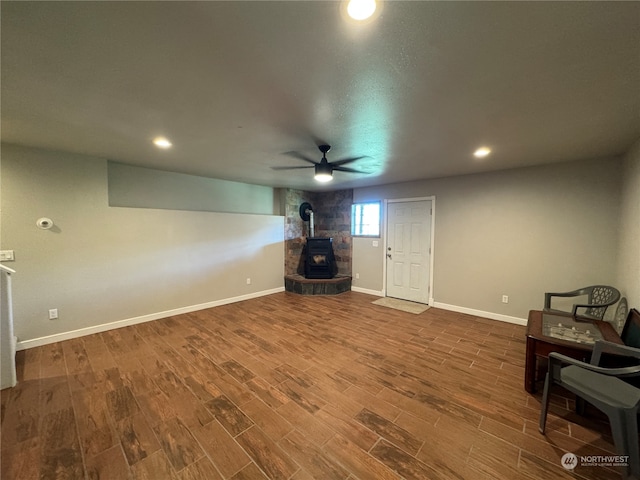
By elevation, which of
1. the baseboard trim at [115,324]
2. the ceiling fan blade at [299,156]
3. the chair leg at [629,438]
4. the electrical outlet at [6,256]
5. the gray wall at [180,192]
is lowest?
the baseboard trim at [115,324]

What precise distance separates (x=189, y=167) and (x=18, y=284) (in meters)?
2.48

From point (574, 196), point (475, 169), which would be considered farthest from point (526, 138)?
point (574, 196)

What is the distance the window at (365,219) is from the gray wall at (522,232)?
0.86 meters

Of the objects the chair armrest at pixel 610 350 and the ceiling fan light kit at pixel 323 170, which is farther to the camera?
the ceiling fan light kit at pixel 323 170

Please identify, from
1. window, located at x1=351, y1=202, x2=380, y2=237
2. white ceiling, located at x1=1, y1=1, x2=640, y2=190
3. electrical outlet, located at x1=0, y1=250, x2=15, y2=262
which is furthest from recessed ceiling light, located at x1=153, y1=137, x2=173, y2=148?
window, located at x1=351, y1=202, x2=380, y2=237

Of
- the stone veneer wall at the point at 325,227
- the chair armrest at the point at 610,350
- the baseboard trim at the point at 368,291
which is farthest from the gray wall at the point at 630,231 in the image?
the stone veneer wall at the point at 325,227

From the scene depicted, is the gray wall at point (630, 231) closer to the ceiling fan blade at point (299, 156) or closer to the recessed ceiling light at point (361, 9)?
the recessed ceiling light at point (361, 9)

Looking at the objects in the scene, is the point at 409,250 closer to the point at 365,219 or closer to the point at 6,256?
the point at 365,219

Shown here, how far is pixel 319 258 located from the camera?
582 cm

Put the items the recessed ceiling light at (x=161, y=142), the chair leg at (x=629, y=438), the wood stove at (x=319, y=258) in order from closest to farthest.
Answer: the chair leg at (x=629, y=438)
the recessed ceiling light at (x=161, y=142)
the wood stove at (x=319, y=258)

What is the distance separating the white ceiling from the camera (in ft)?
3.61

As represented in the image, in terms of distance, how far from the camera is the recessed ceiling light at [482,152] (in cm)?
288

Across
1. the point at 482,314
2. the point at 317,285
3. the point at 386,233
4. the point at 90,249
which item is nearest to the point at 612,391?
the point at 482,314

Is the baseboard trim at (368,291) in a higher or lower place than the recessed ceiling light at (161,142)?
lower
